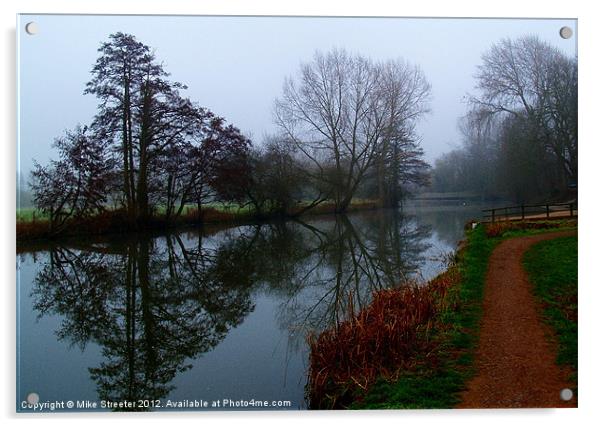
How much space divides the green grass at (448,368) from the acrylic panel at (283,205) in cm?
2

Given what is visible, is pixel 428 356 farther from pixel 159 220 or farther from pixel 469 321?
pixel 159 220

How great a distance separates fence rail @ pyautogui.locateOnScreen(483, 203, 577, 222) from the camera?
137 inches

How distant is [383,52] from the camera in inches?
139

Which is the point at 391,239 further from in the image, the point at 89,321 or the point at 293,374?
the point at 89,321

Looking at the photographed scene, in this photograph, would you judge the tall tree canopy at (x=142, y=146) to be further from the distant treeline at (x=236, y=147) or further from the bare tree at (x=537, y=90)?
the bare tree at (x=537, y=90)

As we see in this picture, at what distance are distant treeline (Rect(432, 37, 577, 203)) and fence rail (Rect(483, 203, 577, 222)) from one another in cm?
8

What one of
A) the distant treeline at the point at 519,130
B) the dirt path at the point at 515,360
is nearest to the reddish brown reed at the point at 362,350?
the dirt path at the point at 515,360

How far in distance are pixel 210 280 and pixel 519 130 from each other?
2.99 meters

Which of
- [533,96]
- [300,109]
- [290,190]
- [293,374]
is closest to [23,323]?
[293,374]

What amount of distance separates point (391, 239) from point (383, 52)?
1575mm

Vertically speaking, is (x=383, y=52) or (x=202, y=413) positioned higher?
(x=383, y=52)

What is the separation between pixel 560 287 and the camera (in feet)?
11.2

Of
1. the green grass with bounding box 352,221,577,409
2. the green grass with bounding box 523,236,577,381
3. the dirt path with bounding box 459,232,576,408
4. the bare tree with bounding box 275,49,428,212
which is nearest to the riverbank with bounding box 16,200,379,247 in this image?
the bare tree with bounding box 275,49,428,212

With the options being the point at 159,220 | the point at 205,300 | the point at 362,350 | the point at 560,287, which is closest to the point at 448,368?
the point at 362,350
